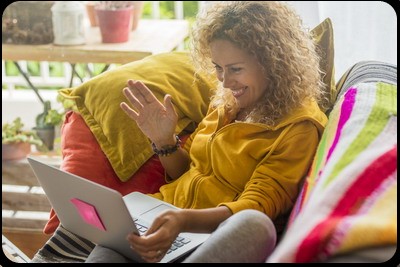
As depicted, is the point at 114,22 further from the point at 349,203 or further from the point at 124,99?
the point at 349,203

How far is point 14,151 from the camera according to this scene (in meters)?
2.72

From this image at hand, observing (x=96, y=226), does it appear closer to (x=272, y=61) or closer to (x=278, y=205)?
(x=278, y=205)

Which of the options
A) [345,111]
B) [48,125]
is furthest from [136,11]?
[345,111]

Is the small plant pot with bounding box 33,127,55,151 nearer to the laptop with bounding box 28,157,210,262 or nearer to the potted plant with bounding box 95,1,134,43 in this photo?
the potted plant with bounding box 95,1,134,43

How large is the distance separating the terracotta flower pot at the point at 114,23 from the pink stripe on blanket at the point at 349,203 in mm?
1506

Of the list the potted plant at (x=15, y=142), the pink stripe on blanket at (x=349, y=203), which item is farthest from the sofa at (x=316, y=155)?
the potted plant at (x=15, y=142)

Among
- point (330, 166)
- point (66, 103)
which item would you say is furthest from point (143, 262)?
point (66, 103)

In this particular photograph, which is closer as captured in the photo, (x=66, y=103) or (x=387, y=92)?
(x=387, y=92)

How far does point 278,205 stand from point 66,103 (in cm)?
129

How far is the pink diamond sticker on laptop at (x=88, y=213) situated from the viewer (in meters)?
1.40

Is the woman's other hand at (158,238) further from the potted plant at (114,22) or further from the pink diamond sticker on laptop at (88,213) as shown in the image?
the potted plant at (114,22)

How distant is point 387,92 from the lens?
1560 millimetres

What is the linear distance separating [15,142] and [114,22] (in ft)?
1.81
